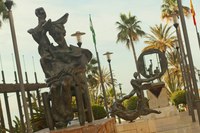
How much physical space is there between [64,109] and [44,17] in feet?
6.38

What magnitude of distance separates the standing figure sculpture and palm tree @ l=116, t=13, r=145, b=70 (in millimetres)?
44770

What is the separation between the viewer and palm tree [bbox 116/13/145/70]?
53438mm

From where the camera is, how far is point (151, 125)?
15258 millimetres

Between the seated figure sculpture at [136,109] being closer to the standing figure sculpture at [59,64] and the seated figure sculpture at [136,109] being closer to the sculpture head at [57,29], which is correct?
the standing figure sculpture at [59,64]

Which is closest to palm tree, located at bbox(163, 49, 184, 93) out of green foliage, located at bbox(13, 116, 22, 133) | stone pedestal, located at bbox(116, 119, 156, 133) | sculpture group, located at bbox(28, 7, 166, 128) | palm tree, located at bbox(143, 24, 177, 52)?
palm tree, located at bbox(143, 24, 177, 52)

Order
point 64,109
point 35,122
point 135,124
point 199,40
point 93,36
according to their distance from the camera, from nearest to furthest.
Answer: point 64,109 < point 35,122 < point 135,124 < point 199,40 < point 93,36

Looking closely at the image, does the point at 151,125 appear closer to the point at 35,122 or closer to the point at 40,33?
the point at 35,122

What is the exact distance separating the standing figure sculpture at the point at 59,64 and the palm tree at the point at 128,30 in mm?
44770

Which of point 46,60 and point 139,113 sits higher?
point 46,60

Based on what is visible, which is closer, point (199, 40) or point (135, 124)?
point (135, 124)

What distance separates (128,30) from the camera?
5362 cm

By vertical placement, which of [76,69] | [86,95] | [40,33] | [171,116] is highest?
[40,33]

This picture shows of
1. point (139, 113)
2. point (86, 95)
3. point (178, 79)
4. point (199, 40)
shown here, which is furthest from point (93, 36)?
point (178, 79)

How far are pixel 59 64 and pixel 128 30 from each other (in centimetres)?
4561
